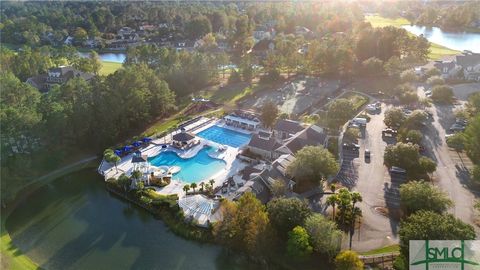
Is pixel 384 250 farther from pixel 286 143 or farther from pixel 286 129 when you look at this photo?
pixel 286 129

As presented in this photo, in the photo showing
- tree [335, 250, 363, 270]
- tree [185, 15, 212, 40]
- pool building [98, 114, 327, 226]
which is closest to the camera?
tree [335, 250, 363, 270]

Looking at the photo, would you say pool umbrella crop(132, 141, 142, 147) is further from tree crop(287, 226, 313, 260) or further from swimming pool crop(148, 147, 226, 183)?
tree crop(287, 226, 313, 260)

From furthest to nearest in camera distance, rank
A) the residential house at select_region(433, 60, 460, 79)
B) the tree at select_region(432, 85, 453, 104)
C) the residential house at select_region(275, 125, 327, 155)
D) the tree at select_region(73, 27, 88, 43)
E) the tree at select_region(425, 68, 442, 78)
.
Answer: the tree at select_region(73, 27, 88, 43) < the residential house at select_region(433, 60, 460, 79) < the tree at select_region(425, 68, 442, 78) < the tree at select_region(432, 85, 453, 104) < the residential house at select_region(275, 125, 327, 155)

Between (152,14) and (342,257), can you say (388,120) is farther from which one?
(152,14)

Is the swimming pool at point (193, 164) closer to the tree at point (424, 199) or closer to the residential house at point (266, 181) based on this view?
the residential house at point (266, 181)

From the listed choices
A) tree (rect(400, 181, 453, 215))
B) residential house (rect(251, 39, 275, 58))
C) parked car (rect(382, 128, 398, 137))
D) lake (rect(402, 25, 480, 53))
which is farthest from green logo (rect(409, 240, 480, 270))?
lake (rect(402, 25, 480, 53))
